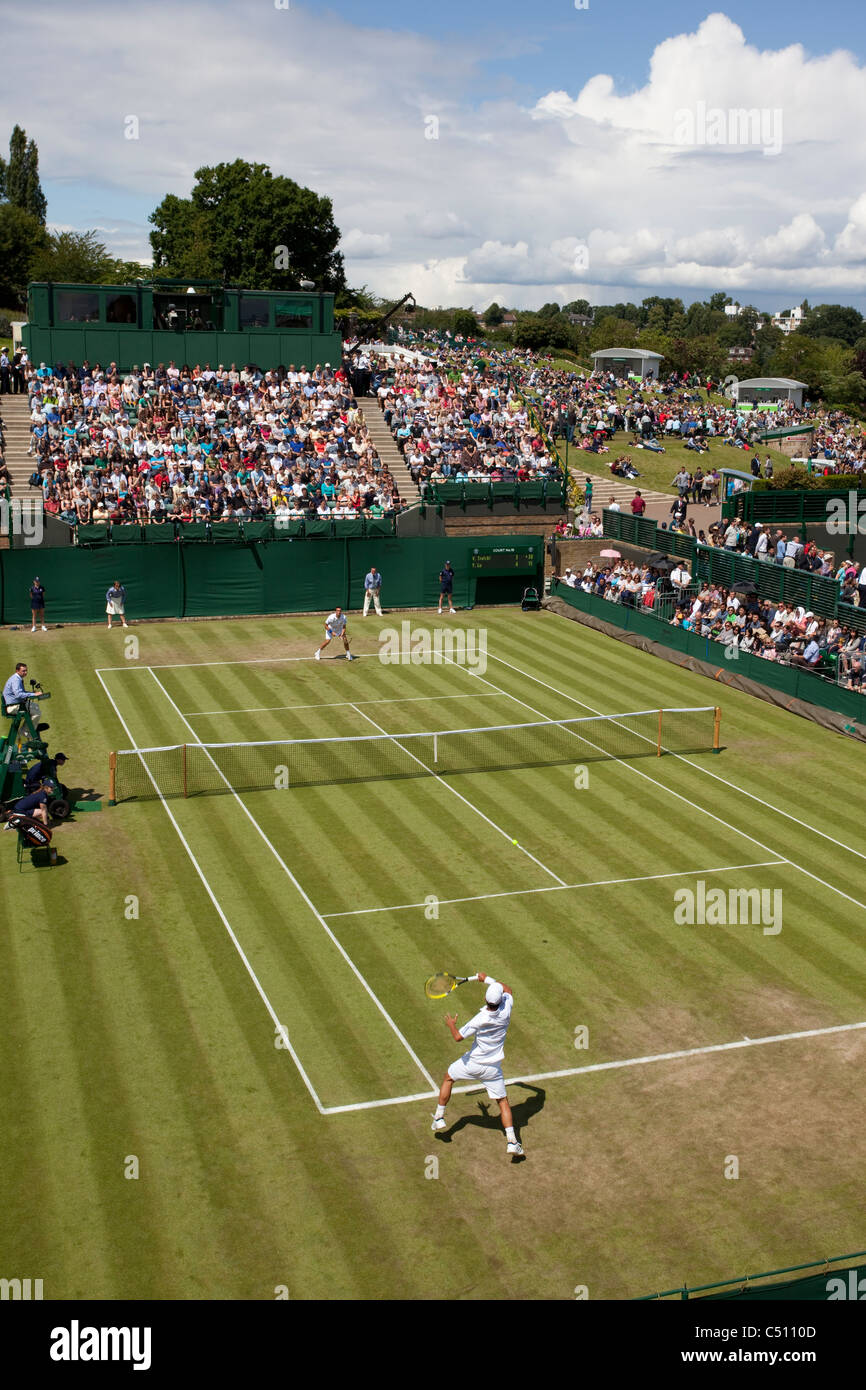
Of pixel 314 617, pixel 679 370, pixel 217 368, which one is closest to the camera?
pixel 314 617

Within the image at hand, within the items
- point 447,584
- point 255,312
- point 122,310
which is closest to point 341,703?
point 447,584

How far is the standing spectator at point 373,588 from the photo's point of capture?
41.2 meters

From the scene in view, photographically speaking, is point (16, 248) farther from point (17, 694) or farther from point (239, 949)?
point (239, 949)

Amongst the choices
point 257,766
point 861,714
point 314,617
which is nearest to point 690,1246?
point 257,766

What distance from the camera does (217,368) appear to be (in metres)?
55.7

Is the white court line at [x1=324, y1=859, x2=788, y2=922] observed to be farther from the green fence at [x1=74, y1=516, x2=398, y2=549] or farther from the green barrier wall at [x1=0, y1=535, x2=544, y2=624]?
the green fence at [x1=74, y1=516, x2=398, y2=549]

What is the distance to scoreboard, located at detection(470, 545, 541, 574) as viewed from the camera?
145 ft

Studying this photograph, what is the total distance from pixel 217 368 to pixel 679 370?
54541 millimetres

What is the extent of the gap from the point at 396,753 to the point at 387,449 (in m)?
28.8

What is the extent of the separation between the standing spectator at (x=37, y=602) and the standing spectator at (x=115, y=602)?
2.00 meters

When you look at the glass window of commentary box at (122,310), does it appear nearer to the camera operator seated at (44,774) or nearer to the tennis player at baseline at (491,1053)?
the camera operator seated at (44,774)
